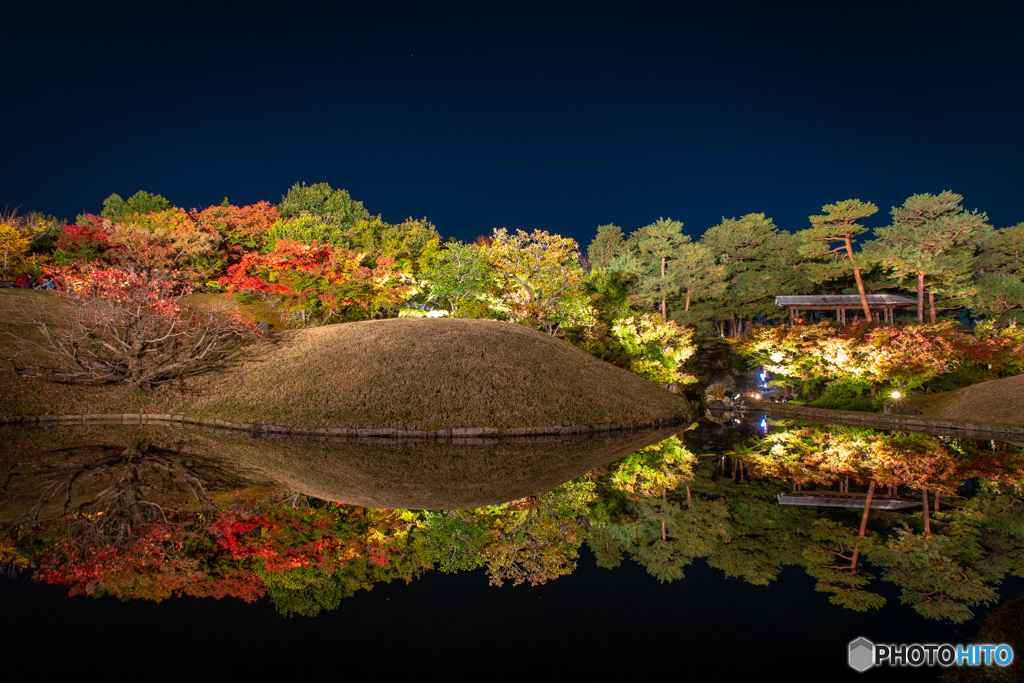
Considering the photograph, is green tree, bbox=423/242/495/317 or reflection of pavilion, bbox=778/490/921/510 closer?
reflection of pavilion, bbox=778/490/921/510

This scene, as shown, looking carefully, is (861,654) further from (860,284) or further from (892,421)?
(860,284)

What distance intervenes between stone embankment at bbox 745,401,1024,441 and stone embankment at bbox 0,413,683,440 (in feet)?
31.9

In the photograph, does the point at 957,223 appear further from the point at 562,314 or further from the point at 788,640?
the point at 788,640

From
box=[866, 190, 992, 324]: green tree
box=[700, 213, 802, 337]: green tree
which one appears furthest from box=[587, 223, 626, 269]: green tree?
box=[866, 190, 992, 324]: green tree

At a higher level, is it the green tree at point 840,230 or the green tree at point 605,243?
the green tree at point 605,243

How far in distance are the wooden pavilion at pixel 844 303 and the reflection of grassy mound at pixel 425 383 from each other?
18.1m

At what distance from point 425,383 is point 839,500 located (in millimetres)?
11718

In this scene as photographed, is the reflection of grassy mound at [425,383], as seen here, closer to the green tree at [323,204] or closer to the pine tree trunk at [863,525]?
the pine tree trunk at [863,525]

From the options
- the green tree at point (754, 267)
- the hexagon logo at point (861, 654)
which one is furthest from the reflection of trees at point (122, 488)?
the green tree at point (754, 267)

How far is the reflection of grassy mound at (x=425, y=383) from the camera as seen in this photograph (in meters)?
15.5

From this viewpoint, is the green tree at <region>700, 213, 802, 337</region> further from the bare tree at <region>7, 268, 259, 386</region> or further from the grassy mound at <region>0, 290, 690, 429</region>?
the bare tree at <region>7, 268, 259, 386</region>

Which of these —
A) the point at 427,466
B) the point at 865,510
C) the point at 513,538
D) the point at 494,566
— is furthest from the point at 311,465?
the point at 865,510

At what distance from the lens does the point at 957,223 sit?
30.6 metres

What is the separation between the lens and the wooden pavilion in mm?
33156
